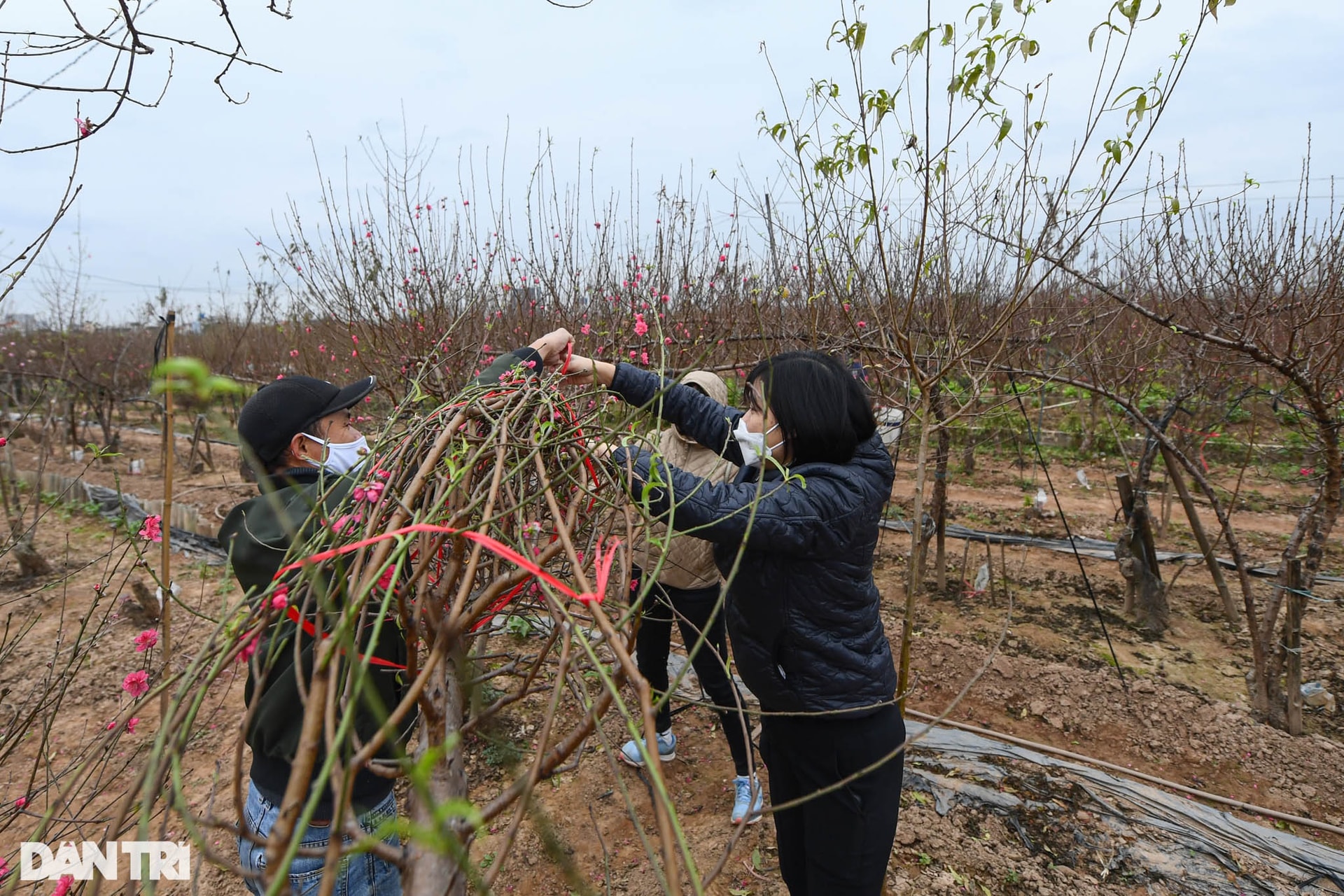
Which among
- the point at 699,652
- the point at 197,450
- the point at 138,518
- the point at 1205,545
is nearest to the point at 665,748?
the point at 699,652

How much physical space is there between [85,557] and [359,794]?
20.7 ft

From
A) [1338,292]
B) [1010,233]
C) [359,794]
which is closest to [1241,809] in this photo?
[1338,292]

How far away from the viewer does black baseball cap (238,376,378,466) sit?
143 centimetres

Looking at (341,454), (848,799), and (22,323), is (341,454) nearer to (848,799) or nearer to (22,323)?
(848,799)

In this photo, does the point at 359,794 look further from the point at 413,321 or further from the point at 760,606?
the point at 413,321

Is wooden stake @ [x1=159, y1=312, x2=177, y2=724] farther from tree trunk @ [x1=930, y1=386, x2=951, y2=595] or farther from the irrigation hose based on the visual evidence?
tree trunk @ [x1=930, y1=386, x2=951, y2=595]

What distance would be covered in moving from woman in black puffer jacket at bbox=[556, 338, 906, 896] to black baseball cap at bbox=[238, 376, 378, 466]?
0.78 m

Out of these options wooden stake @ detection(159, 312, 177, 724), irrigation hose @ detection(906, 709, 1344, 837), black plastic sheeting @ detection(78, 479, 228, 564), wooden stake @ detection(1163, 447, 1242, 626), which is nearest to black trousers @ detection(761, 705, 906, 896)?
irrigation hose @ detection(906, 709, 1344, 837)

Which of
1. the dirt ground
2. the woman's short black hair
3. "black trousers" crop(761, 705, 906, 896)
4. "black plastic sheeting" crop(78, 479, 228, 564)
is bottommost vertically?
the dirt ground

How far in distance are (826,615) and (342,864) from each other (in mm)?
1153

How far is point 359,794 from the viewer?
1.43 m

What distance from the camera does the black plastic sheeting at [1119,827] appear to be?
2.29 metres

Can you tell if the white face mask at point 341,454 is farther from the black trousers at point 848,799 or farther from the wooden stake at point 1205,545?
the wooden stake at point 1205,545

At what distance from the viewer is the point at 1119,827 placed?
8.25ft
